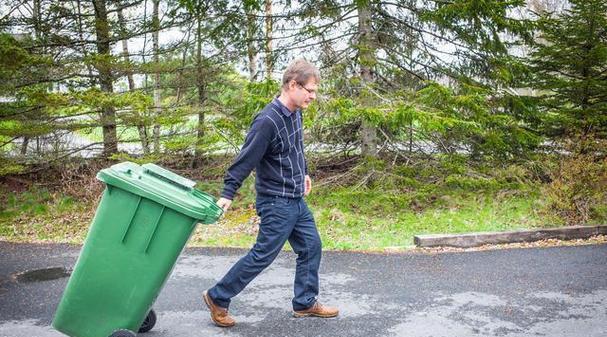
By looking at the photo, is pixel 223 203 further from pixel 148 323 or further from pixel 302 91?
pixel 148 323

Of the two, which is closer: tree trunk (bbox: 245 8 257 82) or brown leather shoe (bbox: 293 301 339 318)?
brown leather shoe (bbox: 293 301 339 318)

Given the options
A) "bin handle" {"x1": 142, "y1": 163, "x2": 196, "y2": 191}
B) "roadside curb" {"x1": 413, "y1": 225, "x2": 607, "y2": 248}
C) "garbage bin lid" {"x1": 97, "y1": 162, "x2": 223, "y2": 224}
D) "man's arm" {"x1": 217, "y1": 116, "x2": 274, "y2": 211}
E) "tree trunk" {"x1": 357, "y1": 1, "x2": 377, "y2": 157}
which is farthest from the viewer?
"tree trunk" {"x1": 357, "y1": 1, "x2": 377, "y2": 157}

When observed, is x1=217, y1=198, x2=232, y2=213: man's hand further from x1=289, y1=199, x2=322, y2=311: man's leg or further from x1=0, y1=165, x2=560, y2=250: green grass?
x1=0, y1=165, x2=560, y2=250: green grass

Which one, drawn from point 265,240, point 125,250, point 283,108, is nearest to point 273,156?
point 283,108

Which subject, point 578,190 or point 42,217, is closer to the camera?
point 578,190

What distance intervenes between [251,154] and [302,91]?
0.56 m

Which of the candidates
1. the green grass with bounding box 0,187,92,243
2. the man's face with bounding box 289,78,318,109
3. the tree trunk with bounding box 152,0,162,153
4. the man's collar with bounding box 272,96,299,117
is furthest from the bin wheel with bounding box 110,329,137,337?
the tree trunk with bounding box 152,0,162,153

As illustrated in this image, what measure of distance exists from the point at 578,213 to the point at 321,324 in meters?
4.70

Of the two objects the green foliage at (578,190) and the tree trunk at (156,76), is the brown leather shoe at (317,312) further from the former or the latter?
the tree trunk at (156,76)

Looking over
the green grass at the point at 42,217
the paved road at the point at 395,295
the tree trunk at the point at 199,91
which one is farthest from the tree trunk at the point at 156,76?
the paved road at the point at 395,295

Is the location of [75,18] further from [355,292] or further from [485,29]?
[355,292]

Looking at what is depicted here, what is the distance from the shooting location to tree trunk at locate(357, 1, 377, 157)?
8867 millimetres

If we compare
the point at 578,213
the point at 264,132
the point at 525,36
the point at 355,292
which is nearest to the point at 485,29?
the point at 525,36

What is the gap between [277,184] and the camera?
4.00m
